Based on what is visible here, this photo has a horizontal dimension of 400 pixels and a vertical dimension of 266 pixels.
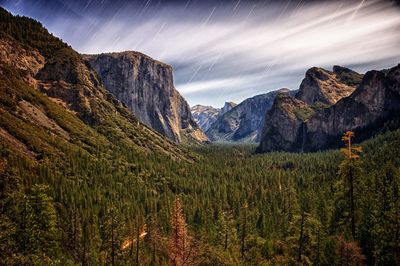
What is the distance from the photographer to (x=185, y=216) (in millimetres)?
116062

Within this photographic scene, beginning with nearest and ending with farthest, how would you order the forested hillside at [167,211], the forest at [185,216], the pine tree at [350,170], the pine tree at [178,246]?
the pine tree at [178,246]
the pine tree at [350,170]
the forest at [185,216]
the forested hillside at [167,211]

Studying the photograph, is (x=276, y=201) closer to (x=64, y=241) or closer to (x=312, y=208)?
(x=312, y=208)

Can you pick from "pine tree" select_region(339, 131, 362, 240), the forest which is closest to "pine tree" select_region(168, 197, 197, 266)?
the forest

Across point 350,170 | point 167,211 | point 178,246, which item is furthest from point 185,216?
point 350,170

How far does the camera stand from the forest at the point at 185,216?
4034 centimetres

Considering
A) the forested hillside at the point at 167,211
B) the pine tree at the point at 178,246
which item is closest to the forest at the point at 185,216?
the pine tree at the point at 178,246

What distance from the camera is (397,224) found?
47594mm

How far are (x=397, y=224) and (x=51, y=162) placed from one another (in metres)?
140

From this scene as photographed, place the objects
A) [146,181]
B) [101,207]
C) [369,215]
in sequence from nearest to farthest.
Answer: [369,215]
[101,207]
[146,181]

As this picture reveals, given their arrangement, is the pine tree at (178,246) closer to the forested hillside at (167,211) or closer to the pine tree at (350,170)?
the forested hillside at (167,211)

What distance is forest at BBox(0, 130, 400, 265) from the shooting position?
132ft

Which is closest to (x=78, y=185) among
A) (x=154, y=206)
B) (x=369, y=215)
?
(x=154, y=206)

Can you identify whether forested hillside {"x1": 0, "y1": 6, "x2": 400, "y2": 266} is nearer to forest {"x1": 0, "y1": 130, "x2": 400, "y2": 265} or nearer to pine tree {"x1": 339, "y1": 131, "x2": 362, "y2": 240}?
pine tree {"x1": 339, "y1": 131, "x2": 362, "y2": 240}

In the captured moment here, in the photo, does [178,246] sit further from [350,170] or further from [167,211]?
[167,211]
